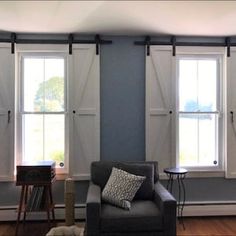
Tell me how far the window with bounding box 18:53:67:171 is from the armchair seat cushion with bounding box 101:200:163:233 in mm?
1352

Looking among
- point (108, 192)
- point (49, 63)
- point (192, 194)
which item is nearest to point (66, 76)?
point (49, 63)

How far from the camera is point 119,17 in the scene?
3467 mm

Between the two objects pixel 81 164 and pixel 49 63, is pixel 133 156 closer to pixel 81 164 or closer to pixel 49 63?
pixel 81 164

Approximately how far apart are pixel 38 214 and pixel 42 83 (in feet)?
5.65

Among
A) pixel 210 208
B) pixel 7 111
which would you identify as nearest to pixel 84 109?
pixel 7 111

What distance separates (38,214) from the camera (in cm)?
418

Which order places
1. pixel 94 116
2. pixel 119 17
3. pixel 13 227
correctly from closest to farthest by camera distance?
pixel 119 17 → pixel 13 227 → pixel 94 116

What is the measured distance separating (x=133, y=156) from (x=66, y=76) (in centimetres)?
140

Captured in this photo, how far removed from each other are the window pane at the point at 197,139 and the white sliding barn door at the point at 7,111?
2267 millimetres

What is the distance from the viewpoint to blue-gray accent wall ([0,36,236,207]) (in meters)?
4.30

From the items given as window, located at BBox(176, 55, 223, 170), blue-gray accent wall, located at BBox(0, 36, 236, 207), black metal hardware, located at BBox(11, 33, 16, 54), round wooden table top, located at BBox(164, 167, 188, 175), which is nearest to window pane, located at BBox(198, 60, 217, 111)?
window, located at BBox(176, 55, 223, 170)

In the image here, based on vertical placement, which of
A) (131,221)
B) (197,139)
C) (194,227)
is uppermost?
(197,139)

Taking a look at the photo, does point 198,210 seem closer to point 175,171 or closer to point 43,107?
point 175,171

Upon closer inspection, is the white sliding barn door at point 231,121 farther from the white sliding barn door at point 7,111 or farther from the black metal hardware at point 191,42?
the white sliding barn door at point 7,111
